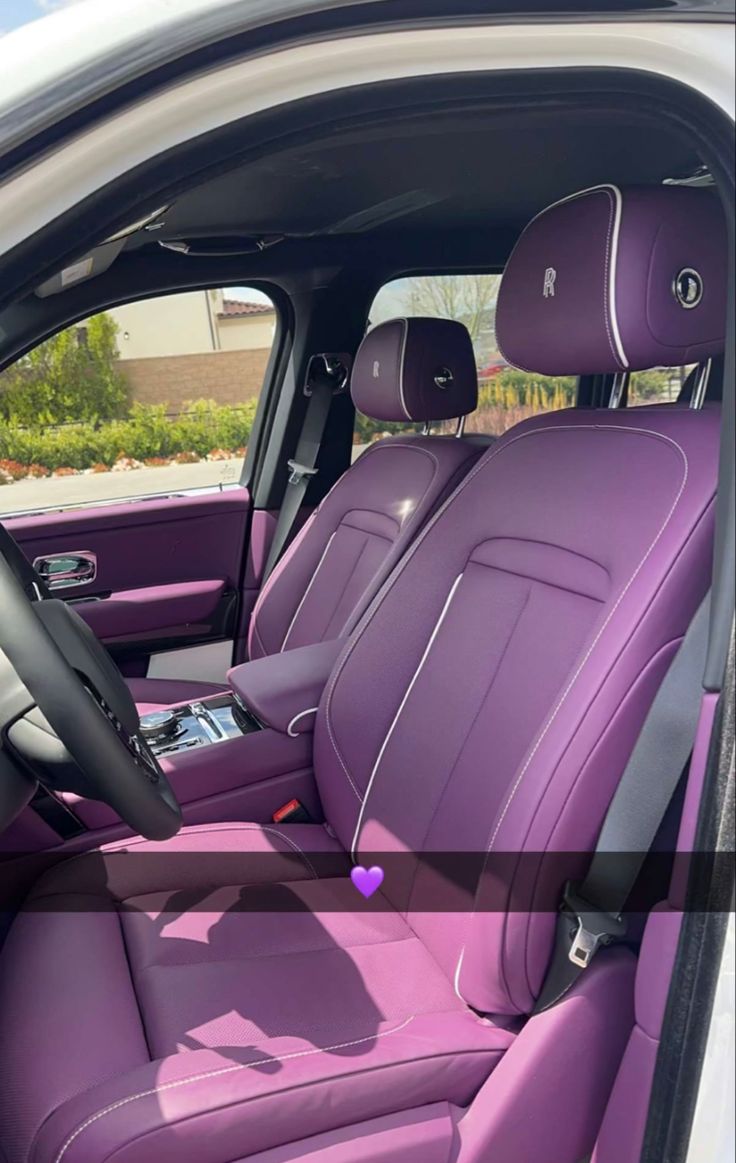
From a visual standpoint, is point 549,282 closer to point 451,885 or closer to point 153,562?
point 451,885

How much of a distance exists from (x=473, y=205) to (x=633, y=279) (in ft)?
4.36

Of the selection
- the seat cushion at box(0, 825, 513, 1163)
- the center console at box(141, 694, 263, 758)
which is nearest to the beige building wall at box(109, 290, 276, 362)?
the center console at box(141, 694, 263, 758)

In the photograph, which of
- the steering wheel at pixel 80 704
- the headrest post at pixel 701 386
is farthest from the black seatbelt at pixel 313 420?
the steering wheel at pixel 80 704

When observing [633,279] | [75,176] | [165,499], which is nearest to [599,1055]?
[633,279]

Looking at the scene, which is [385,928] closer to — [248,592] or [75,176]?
[75,176]

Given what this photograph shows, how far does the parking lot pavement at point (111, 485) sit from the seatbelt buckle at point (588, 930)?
2.11m

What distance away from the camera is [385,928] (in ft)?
4.79

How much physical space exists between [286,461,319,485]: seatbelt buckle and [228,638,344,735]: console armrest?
1.06 m

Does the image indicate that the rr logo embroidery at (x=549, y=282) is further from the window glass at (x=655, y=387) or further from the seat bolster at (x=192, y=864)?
the seat bolster at (x=192, y=864)

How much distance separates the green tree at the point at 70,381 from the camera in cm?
273

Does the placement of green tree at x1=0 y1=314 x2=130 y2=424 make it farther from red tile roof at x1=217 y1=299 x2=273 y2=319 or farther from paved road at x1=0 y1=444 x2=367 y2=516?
red tile roof at x1=217 y1=299 x2=273 y2=319

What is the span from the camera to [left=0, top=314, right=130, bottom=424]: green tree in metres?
2.73

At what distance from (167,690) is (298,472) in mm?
854

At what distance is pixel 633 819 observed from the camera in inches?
45.3
